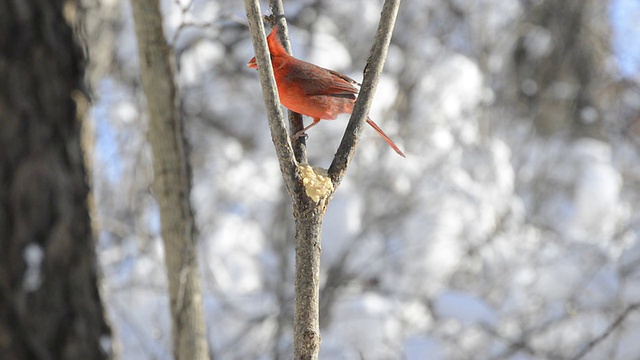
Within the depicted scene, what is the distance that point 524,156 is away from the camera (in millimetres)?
6801

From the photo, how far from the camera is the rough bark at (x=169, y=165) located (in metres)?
1.50

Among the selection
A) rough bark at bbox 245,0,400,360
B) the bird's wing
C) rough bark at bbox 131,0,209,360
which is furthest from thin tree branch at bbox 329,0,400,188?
rough bark at bbox 131,0,209,360

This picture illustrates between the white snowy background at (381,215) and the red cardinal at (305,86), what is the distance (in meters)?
2.32

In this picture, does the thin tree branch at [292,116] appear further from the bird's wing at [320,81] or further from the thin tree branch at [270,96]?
the thin tree branch at [270,96]

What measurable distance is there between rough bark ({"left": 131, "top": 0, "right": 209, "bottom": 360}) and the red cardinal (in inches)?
17.6

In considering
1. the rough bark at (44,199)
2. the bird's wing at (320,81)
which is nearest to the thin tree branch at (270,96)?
the bird's wing at (320,81)

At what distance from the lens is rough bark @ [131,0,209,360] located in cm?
150

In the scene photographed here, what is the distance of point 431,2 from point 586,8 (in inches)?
76.1

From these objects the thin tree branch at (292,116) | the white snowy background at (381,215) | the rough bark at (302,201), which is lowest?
the rough bark at (302,201)

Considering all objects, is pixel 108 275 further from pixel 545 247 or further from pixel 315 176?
pixel 315 176

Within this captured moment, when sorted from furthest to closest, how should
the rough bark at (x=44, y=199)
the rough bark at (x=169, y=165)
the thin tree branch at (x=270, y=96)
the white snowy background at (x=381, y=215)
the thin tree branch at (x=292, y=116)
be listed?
the white snowy background at (x=381, y=215), the rough bark at (x=44, y=199), the rough bark at (x=169, y=165), the thin tree branch at (x=292, y=116), the thin tree branch at (x=270, y=96)

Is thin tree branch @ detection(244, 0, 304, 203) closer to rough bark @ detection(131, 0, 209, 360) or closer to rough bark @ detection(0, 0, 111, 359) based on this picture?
rough bark @ detection(131, 0, 209, 360)

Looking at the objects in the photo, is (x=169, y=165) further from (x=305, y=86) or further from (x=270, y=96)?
(x=270, y=96)

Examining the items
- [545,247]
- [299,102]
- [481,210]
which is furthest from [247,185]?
[299,102]
